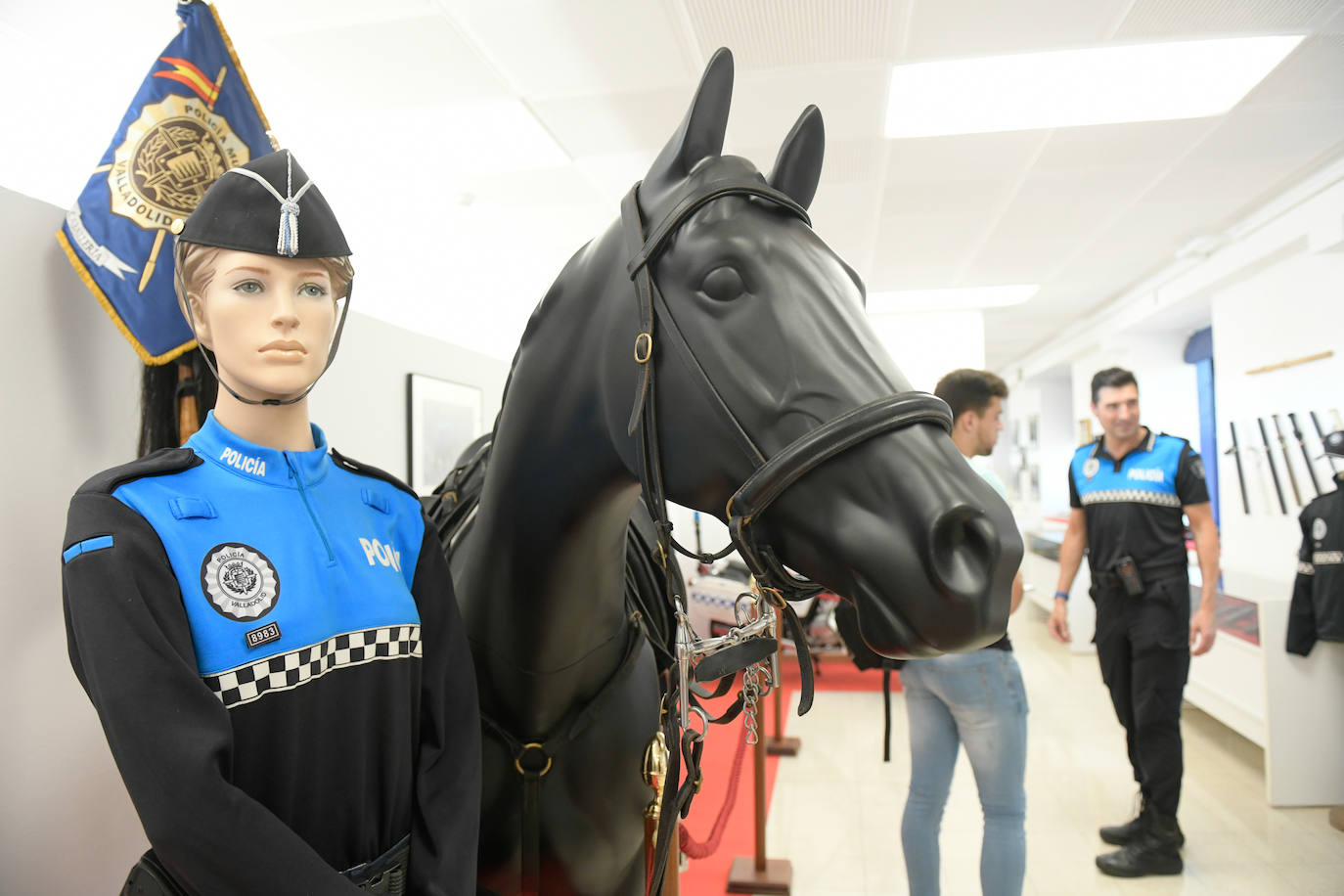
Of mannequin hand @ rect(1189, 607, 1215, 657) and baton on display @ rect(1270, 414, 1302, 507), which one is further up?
baton on display @ rect(1270, 414, 1302, 507)

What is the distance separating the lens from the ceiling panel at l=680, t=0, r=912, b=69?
2621 mm

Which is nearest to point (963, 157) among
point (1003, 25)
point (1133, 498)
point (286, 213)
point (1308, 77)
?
point (1003, 25)

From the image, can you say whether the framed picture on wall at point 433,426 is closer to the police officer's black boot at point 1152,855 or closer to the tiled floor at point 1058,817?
Result: the tiled floor at point 1058,817

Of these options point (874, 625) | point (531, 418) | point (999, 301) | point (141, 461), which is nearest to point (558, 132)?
point (531, 418)

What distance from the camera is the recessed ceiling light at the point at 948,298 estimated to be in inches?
271

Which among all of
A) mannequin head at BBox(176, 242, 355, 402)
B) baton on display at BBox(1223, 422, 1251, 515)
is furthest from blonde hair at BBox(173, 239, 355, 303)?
baton on display at BBox(1223, 422, 1251, 515)

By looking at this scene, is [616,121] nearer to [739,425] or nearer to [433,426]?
[433,426]

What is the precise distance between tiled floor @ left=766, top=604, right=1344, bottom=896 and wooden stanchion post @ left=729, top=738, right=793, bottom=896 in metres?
0.09

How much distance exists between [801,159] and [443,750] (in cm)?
85

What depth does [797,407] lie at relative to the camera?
720 mm

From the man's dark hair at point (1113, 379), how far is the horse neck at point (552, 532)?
8.54 ft

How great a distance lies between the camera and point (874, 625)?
66cm

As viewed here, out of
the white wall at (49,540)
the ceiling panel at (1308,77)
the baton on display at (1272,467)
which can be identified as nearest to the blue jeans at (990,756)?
the white wall at (49,540)

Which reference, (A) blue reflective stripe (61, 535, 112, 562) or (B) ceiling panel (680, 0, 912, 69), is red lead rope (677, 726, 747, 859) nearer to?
(A) blue reflective stripe (61, 535, 112, 562)
